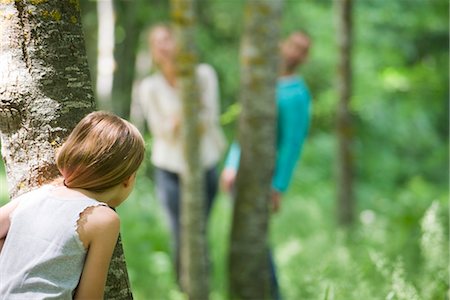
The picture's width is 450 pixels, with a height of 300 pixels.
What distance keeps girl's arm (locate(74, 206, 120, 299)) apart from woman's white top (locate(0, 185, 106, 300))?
0.9 inches

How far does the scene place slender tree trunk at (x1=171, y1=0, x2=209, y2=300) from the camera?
555cm

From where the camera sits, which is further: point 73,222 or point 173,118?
point 173,118

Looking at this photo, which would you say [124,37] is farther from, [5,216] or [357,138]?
[5,216]

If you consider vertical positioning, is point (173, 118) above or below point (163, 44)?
below

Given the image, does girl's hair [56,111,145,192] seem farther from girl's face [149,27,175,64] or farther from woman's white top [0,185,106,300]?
girl's face [149,27,175,64]

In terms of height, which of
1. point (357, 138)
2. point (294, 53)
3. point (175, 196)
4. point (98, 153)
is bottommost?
point (357, 138)

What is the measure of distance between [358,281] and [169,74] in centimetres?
253

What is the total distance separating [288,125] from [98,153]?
150 inches

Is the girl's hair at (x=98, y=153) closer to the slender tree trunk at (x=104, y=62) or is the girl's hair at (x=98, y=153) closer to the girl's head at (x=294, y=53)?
the girl's head at (x=294, y=53)

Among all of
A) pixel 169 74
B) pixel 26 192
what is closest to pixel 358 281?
pixel 169 74

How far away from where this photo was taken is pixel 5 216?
8.59 feet

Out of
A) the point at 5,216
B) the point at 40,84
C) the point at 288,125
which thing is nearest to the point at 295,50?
the point at 288,125

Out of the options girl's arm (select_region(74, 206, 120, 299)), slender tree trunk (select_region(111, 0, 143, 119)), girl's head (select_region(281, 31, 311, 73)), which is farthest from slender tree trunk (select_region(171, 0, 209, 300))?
slender tree trunk (select_region(111, 0, 143, 119))

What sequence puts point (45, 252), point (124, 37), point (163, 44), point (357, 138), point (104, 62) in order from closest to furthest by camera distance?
point (45, 252) < point (163, 44) < point (104, 62) < point (124, 37) < point (357, 138)
